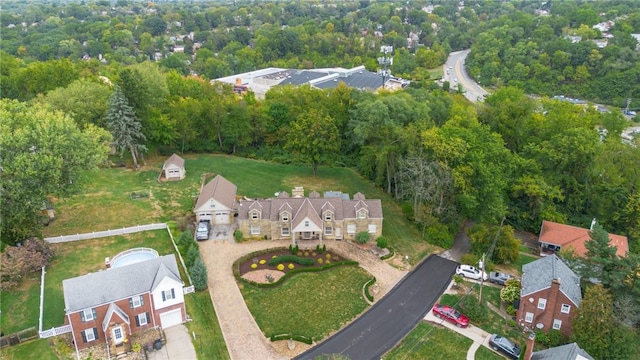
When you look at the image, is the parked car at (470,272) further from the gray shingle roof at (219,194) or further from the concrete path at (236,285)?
the gray shingle roof at (219,194)

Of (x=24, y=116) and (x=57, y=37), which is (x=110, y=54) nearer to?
(x=57, y=37)

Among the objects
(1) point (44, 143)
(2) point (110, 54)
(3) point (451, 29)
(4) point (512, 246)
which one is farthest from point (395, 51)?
(1) point (44, 143)

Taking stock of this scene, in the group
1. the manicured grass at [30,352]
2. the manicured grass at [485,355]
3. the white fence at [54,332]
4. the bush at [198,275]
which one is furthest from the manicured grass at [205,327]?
the manicured grass at [485,355]

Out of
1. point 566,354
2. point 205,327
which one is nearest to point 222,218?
point 205,327

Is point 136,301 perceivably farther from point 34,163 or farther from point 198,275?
point 34,163

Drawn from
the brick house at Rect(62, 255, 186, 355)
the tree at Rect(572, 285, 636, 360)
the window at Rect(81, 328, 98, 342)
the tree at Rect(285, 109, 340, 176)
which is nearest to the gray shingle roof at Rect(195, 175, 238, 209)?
the tree at Rect(285, 109, 340, 176)

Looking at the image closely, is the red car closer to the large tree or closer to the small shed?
the large tree
